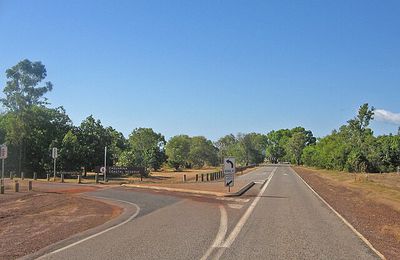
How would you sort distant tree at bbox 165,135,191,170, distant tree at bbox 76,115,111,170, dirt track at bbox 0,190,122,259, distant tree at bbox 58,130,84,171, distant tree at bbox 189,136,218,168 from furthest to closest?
distant tree at bbox 189,136,218,168
distant tree at bbox 165,135,191,170
distant tree at bbox 76,115,111,170
distant tree at bbox 58,130,84,171
dirt track at bbox 0,190,122,259

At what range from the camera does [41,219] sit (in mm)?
18328

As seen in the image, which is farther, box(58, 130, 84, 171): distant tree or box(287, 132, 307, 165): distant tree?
box(287, 132, 307, 165): distant tree

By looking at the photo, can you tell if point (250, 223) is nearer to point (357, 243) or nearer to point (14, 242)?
point (357, 243)

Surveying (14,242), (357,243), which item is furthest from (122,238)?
(357,243)

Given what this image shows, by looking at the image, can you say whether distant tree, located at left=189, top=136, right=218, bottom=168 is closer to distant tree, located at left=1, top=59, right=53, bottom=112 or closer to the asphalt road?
distant tree, located at left=1, top=59, right=53, bottom=112

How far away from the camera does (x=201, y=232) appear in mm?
13812

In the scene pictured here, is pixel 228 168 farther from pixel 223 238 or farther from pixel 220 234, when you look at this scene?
pixel 223 238

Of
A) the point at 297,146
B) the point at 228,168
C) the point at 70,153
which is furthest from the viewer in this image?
the point at 297,146

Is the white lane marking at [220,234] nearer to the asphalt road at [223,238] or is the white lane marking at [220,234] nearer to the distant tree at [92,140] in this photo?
the asphalt road at [223,238]

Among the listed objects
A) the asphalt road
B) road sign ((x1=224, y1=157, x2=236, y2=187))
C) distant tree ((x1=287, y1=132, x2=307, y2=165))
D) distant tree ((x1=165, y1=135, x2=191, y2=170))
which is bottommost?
the asphalt road

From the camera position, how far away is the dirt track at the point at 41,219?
41.5 feet

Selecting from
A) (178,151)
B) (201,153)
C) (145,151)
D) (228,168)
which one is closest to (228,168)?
(228,168)

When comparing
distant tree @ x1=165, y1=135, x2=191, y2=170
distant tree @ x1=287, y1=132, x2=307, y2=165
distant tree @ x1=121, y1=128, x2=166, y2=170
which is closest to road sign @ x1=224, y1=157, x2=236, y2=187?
distant tree @ x1=121, y1=128, x2=166, y2=170

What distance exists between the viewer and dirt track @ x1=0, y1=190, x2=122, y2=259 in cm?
1264
